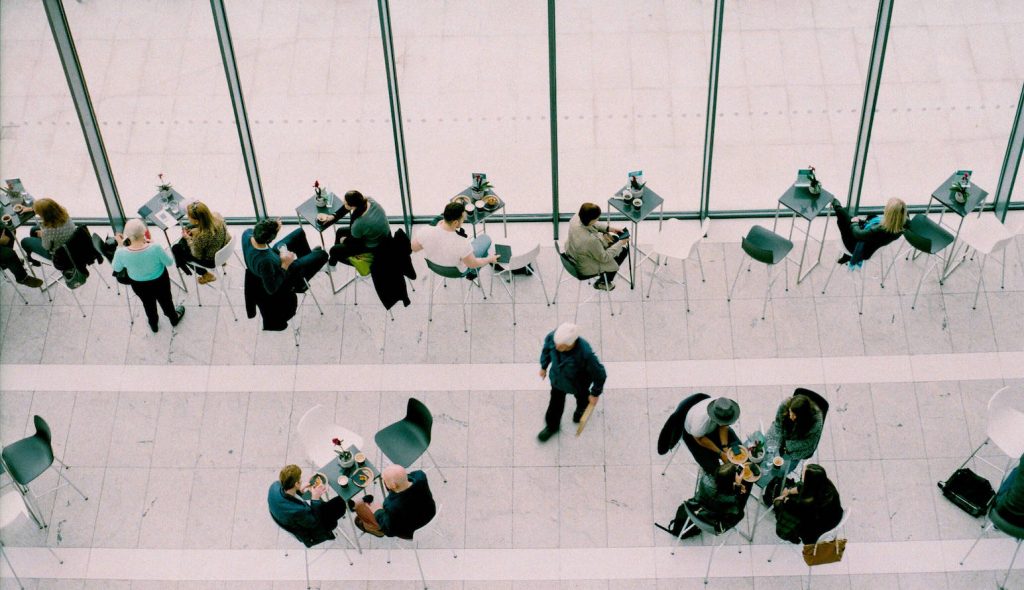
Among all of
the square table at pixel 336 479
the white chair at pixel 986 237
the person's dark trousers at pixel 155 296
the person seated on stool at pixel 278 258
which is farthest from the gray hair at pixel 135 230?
the white chair at pixel 986 237

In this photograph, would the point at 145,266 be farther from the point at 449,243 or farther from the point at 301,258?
the point at 449,243

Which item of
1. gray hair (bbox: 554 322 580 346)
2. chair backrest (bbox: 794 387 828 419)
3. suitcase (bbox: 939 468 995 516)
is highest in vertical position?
gray hair (bbox: 554 322 580 346)

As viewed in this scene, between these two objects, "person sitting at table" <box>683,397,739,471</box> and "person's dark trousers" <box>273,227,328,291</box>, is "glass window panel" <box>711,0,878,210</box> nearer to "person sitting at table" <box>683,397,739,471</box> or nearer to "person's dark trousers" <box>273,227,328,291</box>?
"person sitting at table" <box>683,397,739,471</box>

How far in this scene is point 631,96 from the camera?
417 inches

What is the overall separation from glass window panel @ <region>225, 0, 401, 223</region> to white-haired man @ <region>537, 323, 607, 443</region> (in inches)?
128

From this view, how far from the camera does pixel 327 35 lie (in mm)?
10500

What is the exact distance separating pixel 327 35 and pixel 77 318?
3604 mm

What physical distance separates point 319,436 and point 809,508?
3894 millimetres

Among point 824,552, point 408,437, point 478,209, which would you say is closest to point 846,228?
point 824,552

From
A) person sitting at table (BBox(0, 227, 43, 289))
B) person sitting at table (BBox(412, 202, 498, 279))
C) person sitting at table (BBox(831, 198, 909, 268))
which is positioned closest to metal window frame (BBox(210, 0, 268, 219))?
person sitting at table (BBox(0, 227, 43, 289))

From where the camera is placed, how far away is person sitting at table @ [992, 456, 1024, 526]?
26.3 ft

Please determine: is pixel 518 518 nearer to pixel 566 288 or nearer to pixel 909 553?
pixel 566 288

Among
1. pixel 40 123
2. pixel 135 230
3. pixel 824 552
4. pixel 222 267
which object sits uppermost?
pixel 40 123

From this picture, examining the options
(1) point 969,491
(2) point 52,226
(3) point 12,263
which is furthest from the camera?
(3) point 12,263
